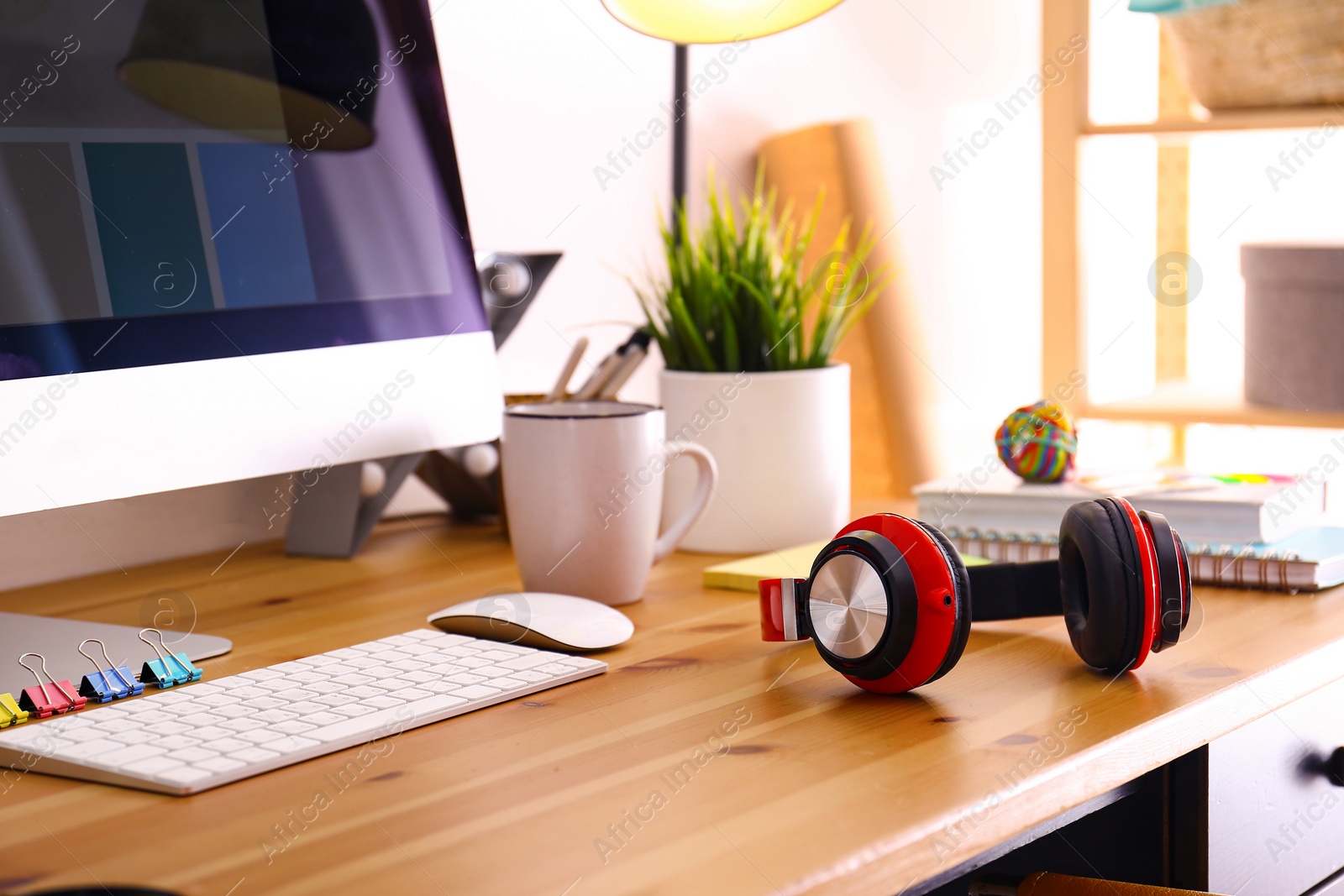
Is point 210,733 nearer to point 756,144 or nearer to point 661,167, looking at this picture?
point 661,167

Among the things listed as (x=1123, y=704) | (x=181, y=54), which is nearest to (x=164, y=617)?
(x=181, y=54)

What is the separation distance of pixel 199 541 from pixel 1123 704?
717 millimetres

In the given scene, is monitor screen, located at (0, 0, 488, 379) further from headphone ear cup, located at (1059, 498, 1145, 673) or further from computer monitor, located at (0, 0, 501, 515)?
headphone ear cup, located at (1059, 498, 1145, 673)

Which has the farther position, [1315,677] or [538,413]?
[538,413]

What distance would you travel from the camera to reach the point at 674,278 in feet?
3.27

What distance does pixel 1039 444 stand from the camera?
0.94 metres

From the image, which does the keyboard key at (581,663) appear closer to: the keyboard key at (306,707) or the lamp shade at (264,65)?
the keyboard key at (306,707)

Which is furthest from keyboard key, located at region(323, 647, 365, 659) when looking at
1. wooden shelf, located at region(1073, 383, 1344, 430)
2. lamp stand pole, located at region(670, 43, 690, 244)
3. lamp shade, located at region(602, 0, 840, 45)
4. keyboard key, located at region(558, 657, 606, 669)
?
wooden shelf, located at region(1073, 383, 1344, 430)

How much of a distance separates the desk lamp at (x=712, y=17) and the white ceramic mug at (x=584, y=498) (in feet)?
1.05

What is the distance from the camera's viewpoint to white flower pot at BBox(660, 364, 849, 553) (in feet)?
3.18

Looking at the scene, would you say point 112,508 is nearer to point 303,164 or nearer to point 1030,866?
point 303,164

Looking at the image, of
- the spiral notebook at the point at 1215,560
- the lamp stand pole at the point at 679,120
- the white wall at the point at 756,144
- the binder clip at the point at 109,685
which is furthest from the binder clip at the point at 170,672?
the lamp stand pole at the point at 679,120

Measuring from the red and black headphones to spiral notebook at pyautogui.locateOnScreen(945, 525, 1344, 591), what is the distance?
0.17 m

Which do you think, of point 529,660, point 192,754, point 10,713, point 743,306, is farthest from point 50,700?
point 743,306
